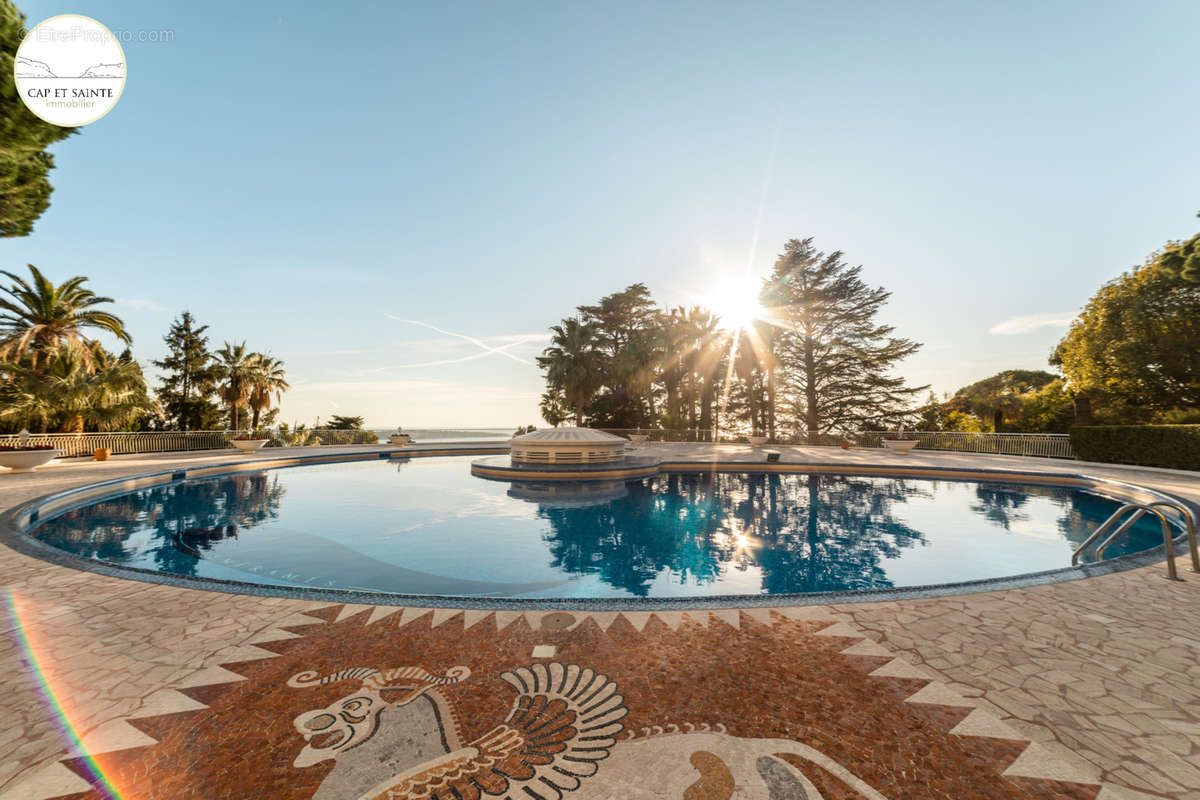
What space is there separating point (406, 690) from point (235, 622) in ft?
7.32

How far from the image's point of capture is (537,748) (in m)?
2.48

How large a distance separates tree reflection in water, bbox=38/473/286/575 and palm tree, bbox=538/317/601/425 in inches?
733

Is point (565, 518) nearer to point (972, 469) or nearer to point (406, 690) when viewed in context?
point (406, 690)

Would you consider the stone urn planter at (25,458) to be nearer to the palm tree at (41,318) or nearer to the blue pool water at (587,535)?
the blue pool water at (587,535)

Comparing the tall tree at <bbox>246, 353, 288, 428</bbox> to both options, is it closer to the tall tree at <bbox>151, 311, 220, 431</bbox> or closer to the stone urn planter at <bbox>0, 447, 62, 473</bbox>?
the tall tree at <bbox>151, 311, 220, 431</bbox>

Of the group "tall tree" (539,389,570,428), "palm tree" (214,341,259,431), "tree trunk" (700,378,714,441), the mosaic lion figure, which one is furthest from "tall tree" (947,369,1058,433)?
"palm tree" (214,341,259,431)

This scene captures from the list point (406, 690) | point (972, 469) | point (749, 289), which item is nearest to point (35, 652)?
point (406, 690)

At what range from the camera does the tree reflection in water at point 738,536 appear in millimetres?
7059

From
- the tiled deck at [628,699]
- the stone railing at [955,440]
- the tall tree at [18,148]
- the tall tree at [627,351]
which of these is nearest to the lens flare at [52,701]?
the tiled deck at [628,699]

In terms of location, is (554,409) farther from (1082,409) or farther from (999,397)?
(999,397)

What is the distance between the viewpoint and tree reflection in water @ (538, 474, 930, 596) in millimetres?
7059

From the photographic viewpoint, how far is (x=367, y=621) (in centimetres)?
407

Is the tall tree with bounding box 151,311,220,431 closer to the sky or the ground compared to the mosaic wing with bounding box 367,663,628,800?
closer to the sky

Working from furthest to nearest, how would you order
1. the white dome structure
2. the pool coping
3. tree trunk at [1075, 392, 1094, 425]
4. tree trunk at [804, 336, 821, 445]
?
tree trunk at [804, 336, 821, 445]
tree trunk at [1075, 392, 1094, 425]
the white dome structure
the pool coping
